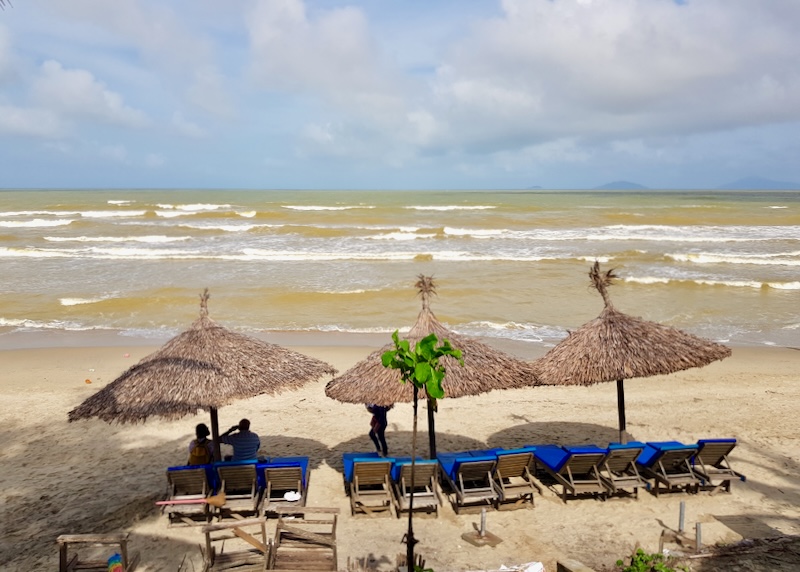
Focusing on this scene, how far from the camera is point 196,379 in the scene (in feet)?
22.4

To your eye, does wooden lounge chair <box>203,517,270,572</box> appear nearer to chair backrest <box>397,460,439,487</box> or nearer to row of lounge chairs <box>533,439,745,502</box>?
chair backrest <box>397,460,439,487</box>

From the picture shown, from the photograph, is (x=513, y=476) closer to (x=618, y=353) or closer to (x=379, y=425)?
(x=379, y=425)

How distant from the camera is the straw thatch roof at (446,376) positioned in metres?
7.07

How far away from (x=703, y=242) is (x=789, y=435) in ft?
90.5

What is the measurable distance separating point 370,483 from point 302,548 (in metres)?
1.53

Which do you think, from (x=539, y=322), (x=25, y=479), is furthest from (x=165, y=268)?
(x=25, y=479)

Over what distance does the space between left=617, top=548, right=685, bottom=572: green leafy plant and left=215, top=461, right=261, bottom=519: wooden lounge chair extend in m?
4.05

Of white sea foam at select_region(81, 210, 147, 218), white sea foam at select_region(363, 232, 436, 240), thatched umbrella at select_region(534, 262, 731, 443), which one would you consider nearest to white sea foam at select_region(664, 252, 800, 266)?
white sea foam at select_region(363, 232, 436, 240)

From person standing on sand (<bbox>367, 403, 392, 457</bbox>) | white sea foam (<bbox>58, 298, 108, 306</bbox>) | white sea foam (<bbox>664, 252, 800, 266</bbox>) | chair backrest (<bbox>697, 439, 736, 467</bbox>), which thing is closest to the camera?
chair backrest (<bbox>697, 439, 736, 467</bbox>)

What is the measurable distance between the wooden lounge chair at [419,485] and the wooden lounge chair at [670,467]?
2.84 m

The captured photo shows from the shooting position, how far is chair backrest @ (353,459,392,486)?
702 centimetres

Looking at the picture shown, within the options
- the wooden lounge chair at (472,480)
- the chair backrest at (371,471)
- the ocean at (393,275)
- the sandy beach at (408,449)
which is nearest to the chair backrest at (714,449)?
the sandy beach at (408,449)

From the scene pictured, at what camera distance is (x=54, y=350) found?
46.8 feet

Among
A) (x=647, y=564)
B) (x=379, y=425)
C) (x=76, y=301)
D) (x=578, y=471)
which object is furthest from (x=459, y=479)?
(x=76, y=301)
